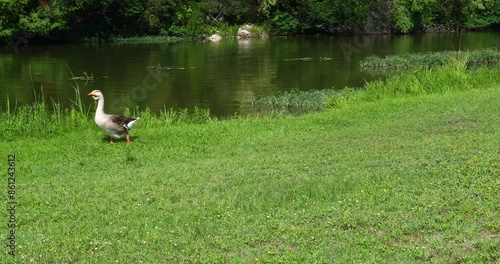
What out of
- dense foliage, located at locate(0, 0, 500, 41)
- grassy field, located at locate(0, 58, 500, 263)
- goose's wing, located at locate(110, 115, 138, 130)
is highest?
dense foliage, located at locate(0, 0, 500, 41)

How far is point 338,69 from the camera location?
2708cm

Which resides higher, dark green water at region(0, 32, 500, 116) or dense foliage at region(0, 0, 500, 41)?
dense foliage at region(0, 0, 500, 41)

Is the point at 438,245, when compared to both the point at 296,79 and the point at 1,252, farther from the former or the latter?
the point at 296,79

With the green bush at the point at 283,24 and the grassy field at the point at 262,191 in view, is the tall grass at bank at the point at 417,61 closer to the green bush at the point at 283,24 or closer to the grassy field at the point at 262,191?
the grassy field at the point at 262,191

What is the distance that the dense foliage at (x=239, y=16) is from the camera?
42062mm

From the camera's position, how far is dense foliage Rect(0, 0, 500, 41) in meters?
42.1

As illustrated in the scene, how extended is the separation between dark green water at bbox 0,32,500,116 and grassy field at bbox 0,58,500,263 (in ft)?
Result: 23.7

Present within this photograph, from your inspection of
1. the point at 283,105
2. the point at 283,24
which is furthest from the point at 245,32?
the point at 283,105

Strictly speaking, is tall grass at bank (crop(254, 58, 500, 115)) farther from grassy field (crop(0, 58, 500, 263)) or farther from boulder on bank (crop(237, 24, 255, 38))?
boulder on bank (crop(237, 24, 255, 38))

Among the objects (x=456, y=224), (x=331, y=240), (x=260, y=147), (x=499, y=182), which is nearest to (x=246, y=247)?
(x=331, y=240)

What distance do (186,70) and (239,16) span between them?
24018 millimetres

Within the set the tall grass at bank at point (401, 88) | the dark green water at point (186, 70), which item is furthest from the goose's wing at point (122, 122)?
the dark green water at point (186, 70)

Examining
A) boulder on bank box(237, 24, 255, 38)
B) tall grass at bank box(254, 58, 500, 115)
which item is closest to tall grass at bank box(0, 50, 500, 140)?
tall grass at bank box(254, 58, 500, 115)

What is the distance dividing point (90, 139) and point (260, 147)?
3.09 metres
